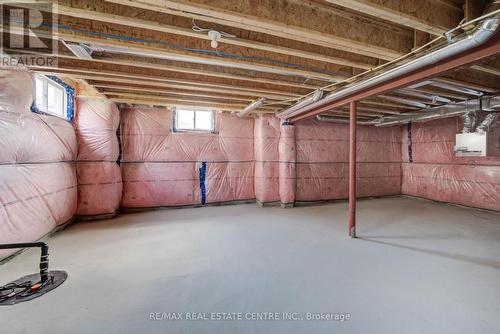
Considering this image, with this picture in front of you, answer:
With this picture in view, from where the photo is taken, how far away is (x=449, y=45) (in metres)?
1.66

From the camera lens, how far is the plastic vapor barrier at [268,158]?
15.4 feet

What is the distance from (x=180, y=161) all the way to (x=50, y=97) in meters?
2.31

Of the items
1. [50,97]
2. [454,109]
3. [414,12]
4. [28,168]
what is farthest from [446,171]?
[50,97]

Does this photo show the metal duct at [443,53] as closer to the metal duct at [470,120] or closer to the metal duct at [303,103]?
the metal duct at [303,103]

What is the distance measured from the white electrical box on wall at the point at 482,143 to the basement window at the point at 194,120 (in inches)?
211

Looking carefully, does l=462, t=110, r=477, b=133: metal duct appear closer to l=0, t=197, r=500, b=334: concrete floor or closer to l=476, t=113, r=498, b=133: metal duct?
l=476, t=113, r=498, b=133: metal duct

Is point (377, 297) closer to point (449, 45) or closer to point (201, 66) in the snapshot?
point (449, 45)

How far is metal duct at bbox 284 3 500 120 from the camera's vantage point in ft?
4.75

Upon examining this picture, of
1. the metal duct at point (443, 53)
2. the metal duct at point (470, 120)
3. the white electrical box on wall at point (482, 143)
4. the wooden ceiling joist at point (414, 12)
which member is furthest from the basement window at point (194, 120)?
the white electrical box on wall at point (482, 143)

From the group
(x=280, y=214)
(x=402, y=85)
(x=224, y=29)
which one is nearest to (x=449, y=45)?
(x=402, y=85)

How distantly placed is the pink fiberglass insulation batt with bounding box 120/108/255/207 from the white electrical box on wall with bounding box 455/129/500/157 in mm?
4463

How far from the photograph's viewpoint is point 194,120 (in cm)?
471

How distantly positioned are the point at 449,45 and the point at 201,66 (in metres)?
2.43

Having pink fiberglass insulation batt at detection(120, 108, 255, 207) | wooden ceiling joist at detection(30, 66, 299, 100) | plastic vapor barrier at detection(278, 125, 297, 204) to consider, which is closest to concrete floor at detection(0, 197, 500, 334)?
pink fiberglass insulation batt at detection(120, 108, 255, 207)
